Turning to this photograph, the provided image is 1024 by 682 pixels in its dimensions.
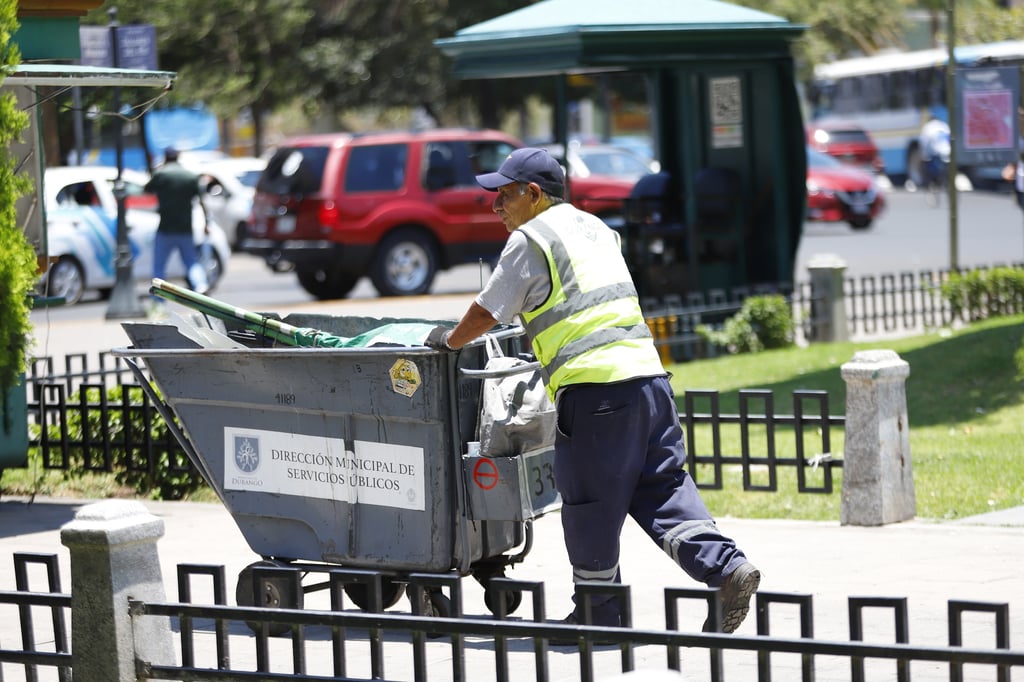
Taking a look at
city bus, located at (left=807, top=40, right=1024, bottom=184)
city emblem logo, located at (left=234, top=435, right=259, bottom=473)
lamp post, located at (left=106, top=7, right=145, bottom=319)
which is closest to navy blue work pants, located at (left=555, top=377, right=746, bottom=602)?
city emblem logo, located at (left=234, top=435, right=259, bottom=473)

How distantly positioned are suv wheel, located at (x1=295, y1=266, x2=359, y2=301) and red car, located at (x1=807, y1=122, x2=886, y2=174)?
72.8 feet

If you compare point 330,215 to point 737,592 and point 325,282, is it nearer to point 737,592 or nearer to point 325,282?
point 325,282

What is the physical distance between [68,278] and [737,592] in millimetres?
16092

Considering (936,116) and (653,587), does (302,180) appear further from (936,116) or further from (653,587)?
(936,116)

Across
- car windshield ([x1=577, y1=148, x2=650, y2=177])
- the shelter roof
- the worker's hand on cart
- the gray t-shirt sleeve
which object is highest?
the shelter roof

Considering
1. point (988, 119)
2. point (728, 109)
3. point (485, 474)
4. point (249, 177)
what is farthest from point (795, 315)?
point (249, 177)

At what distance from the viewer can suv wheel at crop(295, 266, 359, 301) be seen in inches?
795

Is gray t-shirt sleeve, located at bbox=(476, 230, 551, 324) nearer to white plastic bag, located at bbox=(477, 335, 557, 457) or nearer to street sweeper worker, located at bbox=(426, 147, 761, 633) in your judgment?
street sweeper worker, located at bbox=(426, 147, 761, 633)

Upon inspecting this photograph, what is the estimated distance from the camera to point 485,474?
5887 mm

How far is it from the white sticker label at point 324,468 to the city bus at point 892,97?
33057 millimetres

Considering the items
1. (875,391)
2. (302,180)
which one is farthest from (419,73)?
(875,391)

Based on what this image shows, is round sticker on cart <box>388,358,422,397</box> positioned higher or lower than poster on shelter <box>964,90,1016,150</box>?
lower

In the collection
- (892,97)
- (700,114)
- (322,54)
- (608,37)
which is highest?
(322,54)

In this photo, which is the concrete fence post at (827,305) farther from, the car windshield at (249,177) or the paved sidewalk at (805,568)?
the car windshield at (249,177)
